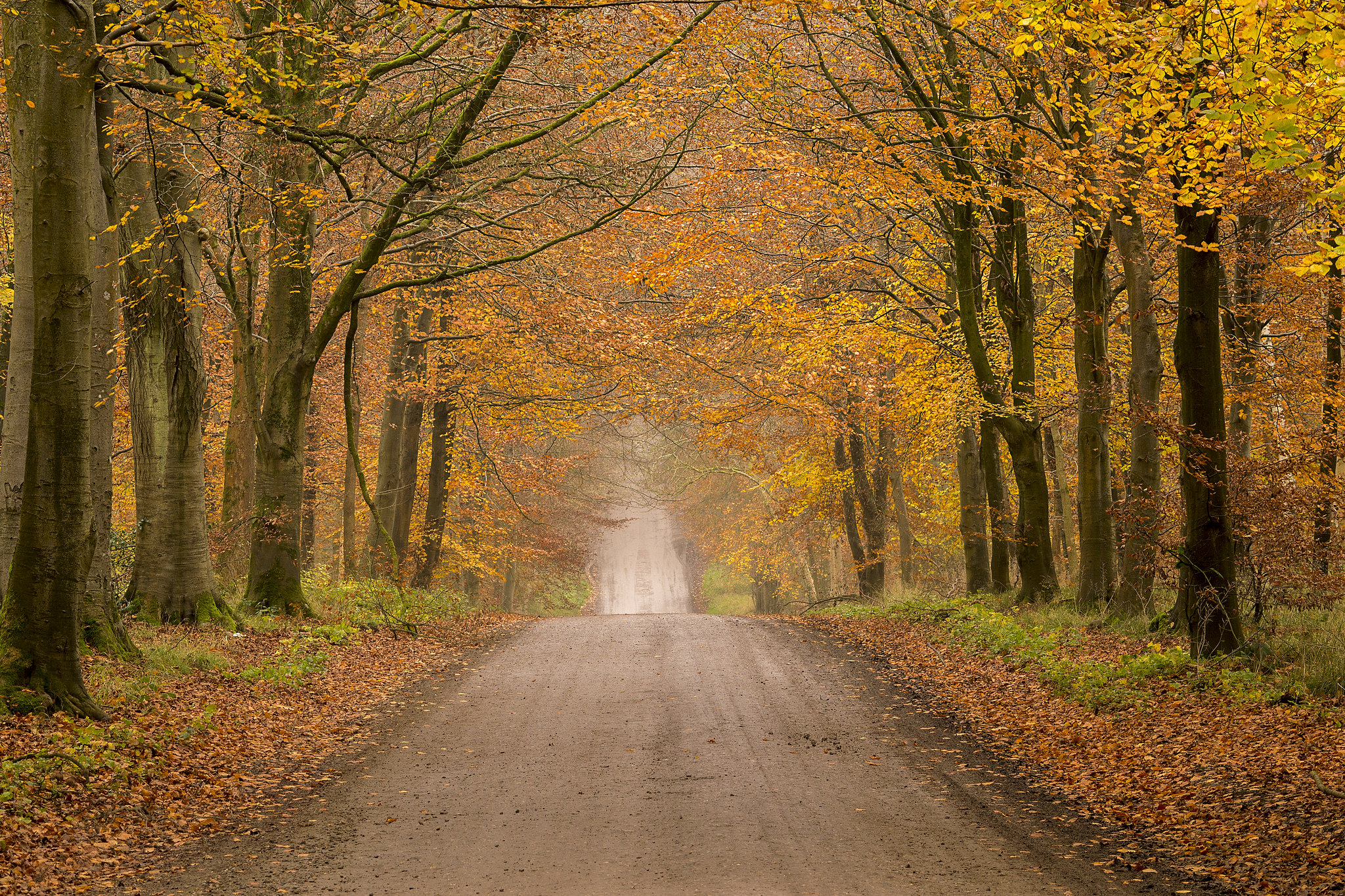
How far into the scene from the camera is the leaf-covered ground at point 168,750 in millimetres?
5543

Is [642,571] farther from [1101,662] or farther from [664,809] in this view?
[664,809]

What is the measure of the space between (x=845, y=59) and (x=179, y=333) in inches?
434

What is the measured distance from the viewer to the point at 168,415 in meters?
11.8

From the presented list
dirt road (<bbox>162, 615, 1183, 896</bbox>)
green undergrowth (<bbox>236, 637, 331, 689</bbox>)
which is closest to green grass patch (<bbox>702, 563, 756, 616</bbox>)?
green undergrowth (<bbox>236, 637, 331, 689</bbox>)

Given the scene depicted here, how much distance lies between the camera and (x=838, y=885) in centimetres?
511

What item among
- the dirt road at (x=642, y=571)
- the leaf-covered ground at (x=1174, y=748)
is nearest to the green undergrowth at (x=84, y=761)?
the leaf-covered ground at (x=1174, y=748)

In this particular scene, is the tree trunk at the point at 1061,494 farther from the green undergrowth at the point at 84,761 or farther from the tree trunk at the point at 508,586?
the green undergrowth at the point at 84,761

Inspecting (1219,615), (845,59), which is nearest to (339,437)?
(845,59)

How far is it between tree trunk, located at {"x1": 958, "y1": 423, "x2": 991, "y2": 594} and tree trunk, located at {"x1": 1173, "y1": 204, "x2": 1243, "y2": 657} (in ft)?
28.1

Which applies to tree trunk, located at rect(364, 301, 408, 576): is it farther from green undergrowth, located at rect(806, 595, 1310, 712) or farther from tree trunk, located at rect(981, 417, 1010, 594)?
green undergrowth, located at rect(806, 595, 1310, 712)

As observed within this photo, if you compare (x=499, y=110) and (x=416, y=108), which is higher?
(x=499, y=110)

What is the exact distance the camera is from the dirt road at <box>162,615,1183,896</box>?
5258mm

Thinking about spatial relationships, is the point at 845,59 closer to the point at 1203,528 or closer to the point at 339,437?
the point at 1203,528

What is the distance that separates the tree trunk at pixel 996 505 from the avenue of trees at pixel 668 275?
10 centimetres
